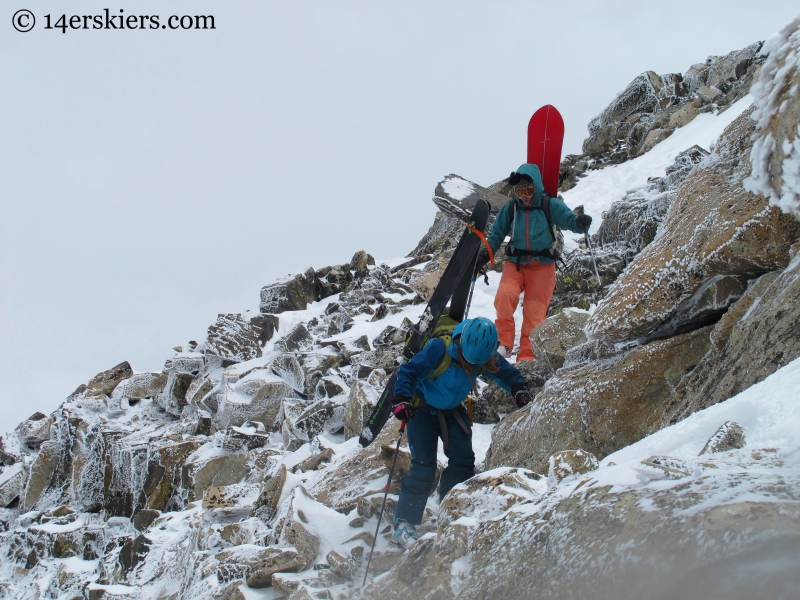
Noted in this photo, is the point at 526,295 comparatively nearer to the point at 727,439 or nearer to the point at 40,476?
the point at 727,439

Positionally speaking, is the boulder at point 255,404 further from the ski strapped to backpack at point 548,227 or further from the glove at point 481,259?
the ski strapped to backpack at point 548,227

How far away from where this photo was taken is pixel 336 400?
1277 centimetres

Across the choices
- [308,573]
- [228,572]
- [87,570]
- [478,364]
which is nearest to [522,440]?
[478,364]

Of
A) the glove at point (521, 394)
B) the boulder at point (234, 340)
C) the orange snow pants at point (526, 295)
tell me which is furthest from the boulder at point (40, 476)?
the glove at point (521, 394)

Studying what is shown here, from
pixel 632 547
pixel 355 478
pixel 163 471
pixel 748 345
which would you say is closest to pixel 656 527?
pixel 632 547

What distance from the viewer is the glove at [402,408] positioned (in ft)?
16.0

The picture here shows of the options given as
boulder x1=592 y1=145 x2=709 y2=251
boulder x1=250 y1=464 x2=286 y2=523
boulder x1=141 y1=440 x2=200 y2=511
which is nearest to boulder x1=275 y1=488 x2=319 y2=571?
boulder x1=250 y1=464 x2=286 y2=523

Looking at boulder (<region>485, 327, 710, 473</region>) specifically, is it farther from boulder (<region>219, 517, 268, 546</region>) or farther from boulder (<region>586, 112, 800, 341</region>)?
boulder (<region>219, 517, 268, 546</region>)

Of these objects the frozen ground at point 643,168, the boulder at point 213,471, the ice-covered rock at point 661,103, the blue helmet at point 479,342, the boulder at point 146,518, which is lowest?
the boulder at point 146,518

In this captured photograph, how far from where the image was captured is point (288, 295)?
23891mm

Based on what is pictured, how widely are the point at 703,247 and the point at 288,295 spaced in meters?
20.0

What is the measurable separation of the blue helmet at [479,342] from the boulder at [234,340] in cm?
1459

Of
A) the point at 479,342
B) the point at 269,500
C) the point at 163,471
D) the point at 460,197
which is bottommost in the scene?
the point at 163,471

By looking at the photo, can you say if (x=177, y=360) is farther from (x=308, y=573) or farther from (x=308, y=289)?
(x=308, y=573)
